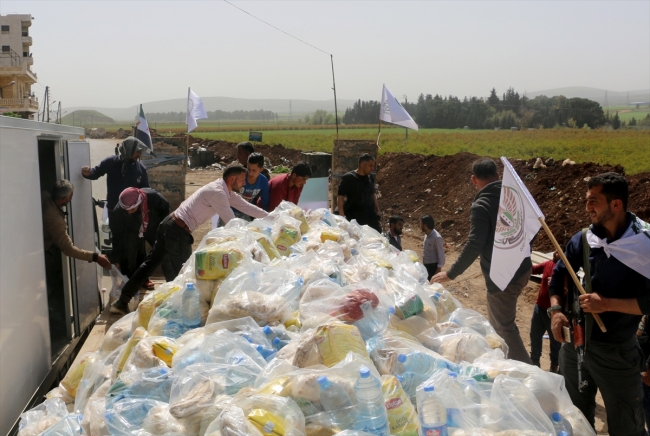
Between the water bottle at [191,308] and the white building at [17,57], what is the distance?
5295 cm

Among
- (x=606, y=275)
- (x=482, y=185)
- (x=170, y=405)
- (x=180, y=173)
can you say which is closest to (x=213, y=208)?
(x=482, y=185)

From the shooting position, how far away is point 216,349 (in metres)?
2.80

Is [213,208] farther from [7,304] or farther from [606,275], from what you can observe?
[606,275]

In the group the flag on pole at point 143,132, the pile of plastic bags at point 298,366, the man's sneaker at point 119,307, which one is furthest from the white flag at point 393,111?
the pile of plastic bags at point 298,366

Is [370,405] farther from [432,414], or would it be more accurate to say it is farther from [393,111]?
[393,111]

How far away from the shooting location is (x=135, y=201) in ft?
19.7

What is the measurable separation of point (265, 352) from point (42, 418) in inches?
47.8

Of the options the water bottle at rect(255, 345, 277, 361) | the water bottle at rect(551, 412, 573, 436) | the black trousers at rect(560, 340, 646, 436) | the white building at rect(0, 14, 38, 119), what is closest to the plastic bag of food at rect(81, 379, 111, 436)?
the water bottle at rect(255, 345, 277, 361)

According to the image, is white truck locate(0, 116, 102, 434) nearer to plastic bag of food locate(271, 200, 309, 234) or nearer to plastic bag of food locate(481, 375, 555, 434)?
plastic bag of food locate(271, 200, 309, 234)

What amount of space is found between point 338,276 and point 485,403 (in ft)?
5.36

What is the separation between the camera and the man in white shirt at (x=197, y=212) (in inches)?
211

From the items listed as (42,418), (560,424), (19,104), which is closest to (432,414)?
(560,424)

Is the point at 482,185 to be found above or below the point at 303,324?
above

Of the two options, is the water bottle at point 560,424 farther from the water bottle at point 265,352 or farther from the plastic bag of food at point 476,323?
the water bottle at point 265,352
